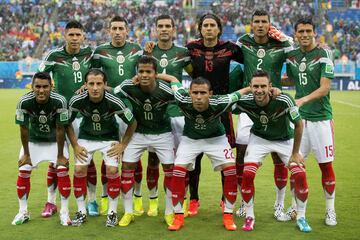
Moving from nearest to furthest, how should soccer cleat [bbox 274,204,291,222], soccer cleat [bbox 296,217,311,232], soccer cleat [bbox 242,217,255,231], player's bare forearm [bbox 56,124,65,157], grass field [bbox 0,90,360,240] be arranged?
grass field [bbox 0,90,360,240] → soccer cleat [bbox 296,217,311,232] → soccer cleat [bbox 242,217,255,231] → player's bare forearm [bbox 56,124,65,157] → soccer cleat [bbox 274,204,291,222]

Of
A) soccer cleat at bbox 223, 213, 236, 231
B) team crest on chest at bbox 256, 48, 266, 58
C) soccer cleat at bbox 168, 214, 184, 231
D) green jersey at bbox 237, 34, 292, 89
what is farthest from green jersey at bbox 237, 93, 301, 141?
soccer cleat at bbox 168, 214, 184, 231

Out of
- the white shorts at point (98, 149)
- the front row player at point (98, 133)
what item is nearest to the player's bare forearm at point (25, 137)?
the front row player at point (98, 133)

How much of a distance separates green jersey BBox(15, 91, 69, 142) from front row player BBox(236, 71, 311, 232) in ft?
6.65

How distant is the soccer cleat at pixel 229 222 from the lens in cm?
656

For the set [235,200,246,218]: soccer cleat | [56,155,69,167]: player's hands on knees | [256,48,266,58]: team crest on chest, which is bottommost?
[235,200,246,218]: soccer cleat

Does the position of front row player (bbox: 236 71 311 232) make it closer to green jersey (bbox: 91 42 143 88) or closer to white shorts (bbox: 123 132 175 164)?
white shorts (bbox: 123 132 175 164)

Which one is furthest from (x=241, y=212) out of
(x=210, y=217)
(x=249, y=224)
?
(x=249, y=224)

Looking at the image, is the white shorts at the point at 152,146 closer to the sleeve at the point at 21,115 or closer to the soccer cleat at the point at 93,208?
the soccer cleat at the point at 93,208

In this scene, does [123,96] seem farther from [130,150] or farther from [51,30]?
[51,30]

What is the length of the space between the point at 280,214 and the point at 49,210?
2793 mm

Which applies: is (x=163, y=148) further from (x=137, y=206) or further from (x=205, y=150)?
(x=137, y=206)

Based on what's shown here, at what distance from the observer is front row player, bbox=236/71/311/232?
6.46 meters

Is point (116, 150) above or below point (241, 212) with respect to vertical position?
above

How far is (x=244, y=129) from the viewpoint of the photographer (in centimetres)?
727
